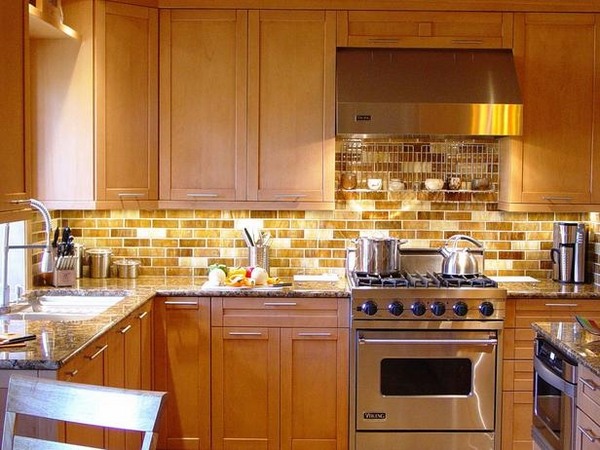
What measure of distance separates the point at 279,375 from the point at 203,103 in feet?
4.95

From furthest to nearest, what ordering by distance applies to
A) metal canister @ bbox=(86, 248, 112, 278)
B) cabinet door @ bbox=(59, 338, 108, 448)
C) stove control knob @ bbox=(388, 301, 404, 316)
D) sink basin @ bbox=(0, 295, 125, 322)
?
metal canister @ bbox=(86, 248, 112, 278) < stove control knob @ bbox=(388, 301, 404, 316) < sink basin @ bbox=(0, 295, 125, 322) < cabinet door @ bbox=(59, 338, 108, 448)

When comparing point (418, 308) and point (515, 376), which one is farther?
point (515, 376)

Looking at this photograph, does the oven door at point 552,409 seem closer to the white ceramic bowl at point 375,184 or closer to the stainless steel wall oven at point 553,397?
the stainless steel wall oven at point 553,397

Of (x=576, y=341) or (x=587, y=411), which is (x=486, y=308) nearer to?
(x=576, y=341)


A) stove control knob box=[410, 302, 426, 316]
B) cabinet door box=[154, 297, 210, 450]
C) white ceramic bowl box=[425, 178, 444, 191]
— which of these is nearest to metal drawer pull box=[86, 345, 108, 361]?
cabinet door box=[154, 297, 210, 450]

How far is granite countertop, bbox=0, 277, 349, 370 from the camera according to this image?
2.48m

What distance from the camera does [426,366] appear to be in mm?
3885

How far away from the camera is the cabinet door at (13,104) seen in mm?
2590

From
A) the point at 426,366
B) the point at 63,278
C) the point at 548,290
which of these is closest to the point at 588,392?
the point at 426,366

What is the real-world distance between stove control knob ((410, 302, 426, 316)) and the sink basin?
1.45 metres

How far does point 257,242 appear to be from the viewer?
14.3ft

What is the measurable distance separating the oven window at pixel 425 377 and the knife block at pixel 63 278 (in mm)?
1674

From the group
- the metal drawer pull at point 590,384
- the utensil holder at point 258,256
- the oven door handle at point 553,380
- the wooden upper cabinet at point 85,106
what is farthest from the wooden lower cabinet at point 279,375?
the metal drawer pull at point 590,384

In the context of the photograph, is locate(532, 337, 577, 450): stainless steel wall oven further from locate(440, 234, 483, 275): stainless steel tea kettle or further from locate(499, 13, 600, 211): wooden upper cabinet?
locate(499, 13, 600, 211): wooden upper cabinet
